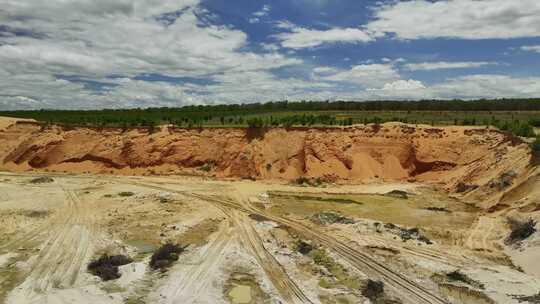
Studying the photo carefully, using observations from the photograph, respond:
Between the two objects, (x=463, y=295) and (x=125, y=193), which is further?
(x=125, y=193)

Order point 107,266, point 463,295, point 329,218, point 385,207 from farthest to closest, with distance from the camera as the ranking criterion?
point 385,207, point 329,218, point 107,266, point 463,295

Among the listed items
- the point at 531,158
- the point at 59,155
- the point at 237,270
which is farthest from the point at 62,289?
the point at 59,155

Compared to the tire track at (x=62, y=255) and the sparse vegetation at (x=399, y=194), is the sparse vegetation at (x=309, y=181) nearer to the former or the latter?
the sparse vegetation at (x=399, y=194)

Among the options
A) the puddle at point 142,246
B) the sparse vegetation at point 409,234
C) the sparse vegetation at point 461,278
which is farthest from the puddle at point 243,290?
the sparse vegetation at point 409,234

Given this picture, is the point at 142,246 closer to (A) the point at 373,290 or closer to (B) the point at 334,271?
(B) the point at 334,271

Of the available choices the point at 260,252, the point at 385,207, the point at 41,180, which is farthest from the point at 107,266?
the point at 41,180
